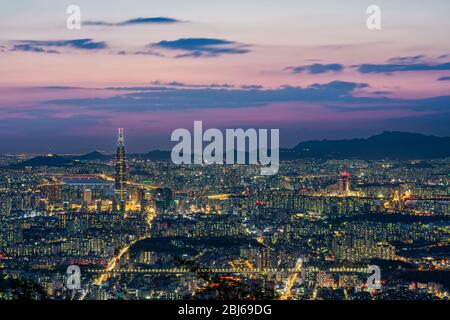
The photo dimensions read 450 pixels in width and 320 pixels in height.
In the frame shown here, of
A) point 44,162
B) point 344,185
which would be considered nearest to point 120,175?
point 44,162

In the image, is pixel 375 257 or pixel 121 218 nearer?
pixel 375 257

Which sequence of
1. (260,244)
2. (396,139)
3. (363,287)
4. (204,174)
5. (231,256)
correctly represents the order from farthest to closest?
(396,139), (204,174), (260,244), (231,256), (363,287)

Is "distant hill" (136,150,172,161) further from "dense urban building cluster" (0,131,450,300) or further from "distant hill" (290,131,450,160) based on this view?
"distant hill" (290,131,450,160)

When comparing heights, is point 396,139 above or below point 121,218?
above

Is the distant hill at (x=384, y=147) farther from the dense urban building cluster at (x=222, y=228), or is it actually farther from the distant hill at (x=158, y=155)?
the distant hill at (x=158, y=155)

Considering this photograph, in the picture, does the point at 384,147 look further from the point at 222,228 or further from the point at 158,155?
the point at 222,228
